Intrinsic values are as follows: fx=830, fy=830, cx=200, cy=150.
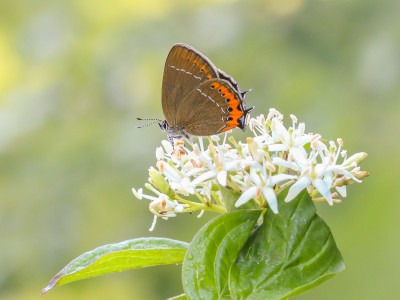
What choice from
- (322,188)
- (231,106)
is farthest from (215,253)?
(231,106)

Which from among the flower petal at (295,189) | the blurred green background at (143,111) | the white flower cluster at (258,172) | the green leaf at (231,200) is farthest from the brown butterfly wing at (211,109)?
the blurred green background at (143,111)

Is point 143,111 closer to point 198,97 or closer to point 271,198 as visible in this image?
point 198,97

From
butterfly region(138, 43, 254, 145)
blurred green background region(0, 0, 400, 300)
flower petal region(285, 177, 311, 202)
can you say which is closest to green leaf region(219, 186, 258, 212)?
flower petal region(285, 177, 311, 202)

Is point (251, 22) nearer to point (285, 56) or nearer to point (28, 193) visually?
point (285, 56)

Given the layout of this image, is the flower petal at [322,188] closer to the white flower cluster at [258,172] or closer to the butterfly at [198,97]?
the white flower cluster at [258,172]

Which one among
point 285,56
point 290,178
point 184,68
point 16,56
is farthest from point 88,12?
point 290,178
